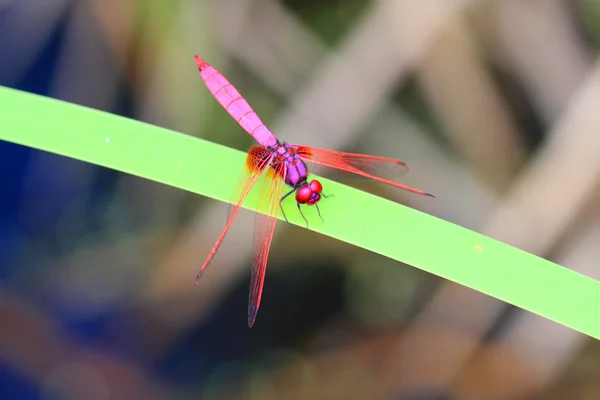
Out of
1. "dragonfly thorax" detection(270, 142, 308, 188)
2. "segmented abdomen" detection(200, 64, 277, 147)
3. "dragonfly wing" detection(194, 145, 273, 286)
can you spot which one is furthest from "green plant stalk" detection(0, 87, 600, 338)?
"segmented abdomen" detection(200, 64, 277, 147)

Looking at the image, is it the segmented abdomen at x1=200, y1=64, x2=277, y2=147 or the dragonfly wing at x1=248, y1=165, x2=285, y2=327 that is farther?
the segmented abdomen at x1=200, y1=64, x2=277, y2=147

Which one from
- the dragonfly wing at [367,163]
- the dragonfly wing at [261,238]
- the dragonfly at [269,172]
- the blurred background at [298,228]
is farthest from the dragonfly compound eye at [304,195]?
the blurred background at [298,228]

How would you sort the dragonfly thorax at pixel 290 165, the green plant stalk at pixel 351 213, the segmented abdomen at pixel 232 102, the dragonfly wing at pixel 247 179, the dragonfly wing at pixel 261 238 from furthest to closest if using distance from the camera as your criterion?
the segmented abdomen at pixel 232 102, the dragonfly thorax at pixel 290 165, the dragonfly wing at pixel 261 238, the dragonfly wing at pixel 247 179, the green plant stalk at pixel 351 213

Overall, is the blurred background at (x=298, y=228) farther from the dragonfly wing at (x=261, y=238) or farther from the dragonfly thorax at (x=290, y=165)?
the dragonfly wing at (x=261, y=238)

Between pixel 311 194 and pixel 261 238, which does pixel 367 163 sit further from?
pixel 261 238

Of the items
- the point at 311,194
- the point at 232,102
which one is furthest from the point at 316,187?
the point at 232,102

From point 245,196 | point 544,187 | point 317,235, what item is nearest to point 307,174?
point 245,196

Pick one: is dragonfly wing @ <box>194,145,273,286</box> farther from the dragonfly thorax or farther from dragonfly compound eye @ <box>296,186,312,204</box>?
dragonfly compound eye @ <box>296,186,312,204</box>

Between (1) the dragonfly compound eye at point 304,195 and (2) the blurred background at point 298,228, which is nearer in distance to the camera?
(1) the dragonfly compound eye at point 304,195
